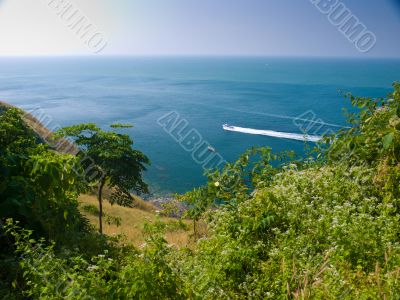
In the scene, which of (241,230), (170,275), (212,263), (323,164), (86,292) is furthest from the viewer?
(323,164)

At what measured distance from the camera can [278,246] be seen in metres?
4.73

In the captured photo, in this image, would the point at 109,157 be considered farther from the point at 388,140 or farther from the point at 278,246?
the point at 388,140

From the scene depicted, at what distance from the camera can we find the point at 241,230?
481 cm

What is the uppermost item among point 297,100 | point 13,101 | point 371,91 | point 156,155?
point 371,91

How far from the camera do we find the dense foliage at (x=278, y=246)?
3.12 metres

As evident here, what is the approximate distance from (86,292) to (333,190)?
4.20 metres

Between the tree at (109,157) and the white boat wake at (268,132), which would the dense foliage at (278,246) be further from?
the white boat wake at (268,132)

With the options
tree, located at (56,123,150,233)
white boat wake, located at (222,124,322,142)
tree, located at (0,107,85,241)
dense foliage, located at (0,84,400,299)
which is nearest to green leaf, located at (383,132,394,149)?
dense foliage, located at (0,84,400,299)

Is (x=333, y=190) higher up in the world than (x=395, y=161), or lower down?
lower down

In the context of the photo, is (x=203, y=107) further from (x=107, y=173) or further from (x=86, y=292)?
(x=86, y=292)

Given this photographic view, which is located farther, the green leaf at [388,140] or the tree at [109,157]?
the tree at [109,157]

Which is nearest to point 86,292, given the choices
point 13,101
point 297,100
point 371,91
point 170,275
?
point 170,275

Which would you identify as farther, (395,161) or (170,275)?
(395,161)

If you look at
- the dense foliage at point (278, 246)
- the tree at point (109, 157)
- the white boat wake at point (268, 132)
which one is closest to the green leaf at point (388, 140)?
the dense foliage at point (278, 246)
